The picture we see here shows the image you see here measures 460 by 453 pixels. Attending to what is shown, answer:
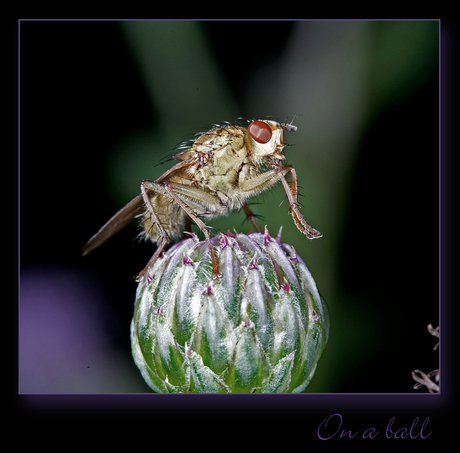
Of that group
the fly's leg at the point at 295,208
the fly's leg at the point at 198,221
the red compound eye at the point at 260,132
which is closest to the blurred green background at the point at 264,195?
the fly's leg at the point at 295,208

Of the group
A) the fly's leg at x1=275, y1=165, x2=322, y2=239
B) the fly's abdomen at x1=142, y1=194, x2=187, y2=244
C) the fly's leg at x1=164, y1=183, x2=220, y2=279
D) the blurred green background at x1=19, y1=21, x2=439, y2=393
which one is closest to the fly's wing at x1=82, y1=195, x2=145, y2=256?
the fly's abdomen at x1=142, y1=194, x2=187, y2=244

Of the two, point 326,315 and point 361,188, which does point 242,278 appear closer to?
point 326,315

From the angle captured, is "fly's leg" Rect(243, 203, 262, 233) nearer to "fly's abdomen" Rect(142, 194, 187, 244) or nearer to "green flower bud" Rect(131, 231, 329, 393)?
"fly's abdomen" Rect(142, 194, 187, 244)

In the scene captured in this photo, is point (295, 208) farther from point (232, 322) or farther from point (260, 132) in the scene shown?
point (232, 322)

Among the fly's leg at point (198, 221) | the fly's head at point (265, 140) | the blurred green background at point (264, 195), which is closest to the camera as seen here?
the fly's leg at point (198, 221)

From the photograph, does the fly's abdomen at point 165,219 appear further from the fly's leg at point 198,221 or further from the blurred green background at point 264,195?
the blurred green background at point 264,195

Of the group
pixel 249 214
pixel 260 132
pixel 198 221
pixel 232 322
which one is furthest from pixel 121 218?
pixel 232 322

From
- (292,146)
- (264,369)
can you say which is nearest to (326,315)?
(264,369)
